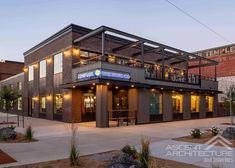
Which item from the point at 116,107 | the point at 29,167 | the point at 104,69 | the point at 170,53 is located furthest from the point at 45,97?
the point at 29,167

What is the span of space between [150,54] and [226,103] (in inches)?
450

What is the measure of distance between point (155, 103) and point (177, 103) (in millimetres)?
4288

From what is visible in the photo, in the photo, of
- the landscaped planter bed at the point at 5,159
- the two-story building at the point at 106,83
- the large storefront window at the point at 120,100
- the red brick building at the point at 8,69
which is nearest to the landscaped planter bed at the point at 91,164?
the landscaped planter bed at the point at 5,159

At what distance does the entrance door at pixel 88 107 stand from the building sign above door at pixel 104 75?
3.38 m

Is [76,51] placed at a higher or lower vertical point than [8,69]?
lower

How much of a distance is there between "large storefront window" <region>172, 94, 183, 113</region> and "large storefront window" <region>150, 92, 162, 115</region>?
2513 millimetres

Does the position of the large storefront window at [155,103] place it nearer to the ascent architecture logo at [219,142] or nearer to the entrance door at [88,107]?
the entrance door at [88,107]

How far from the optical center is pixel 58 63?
91.7ft

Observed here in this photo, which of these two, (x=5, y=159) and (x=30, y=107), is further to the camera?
(x=30, y=107)

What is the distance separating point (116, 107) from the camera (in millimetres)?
26734

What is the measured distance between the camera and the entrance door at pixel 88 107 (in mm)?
26109

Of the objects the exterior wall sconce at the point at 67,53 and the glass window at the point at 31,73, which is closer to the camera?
the exterior wall sconce at the point at 67,53

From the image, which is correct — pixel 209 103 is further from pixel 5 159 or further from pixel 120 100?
pixel 5 159

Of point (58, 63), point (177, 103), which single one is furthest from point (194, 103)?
point (58, 63)
